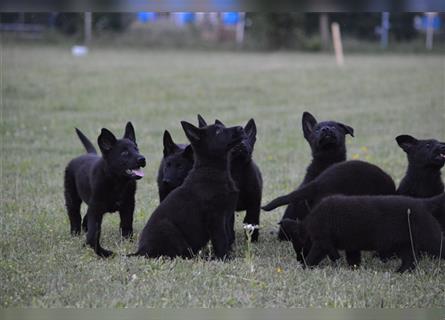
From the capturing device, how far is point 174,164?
7.66 meters

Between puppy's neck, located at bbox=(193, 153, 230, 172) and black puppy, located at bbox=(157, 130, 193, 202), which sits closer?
puppy's neck, located at bbox=(193, 153, 230, 172)

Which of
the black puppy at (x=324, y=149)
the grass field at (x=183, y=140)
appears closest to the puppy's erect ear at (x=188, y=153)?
the grass field at (x=183, y=140)

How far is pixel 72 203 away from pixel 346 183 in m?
2.74

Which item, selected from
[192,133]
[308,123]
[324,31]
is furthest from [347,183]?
[324,31]

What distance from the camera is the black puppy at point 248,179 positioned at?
7.70 meters

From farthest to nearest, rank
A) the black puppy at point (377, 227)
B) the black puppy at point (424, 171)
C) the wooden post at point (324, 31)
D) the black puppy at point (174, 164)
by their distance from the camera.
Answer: the wooden post at point (324, 31) < the black puppy at point (174, 164) < the black puppy at point (424, 171) < the black puppy at point (377, 227)

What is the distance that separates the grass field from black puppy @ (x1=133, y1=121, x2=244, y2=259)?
28 cm

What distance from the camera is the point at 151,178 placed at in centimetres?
1163

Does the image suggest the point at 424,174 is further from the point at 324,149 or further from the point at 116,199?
the point at 116,199

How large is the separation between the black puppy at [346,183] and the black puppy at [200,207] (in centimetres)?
60

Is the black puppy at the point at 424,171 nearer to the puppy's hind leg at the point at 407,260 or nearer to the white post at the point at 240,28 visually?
the puppy's hind leg at the point at 407,260

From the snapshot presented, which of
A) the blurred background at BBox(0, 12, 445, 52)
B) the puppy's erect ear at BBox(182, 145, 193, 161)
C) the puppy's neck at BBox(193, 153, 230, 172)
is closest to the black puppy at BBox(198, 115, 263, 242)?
the puppy's erect ear at BBox(182, 145, 193, 161)

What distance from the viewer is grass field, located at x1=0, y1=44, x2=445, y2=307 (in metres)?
5.52

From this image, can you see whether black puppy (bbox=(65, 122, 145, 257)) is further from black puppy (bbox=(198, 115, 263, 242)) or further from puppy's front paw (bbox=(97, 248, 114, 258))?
black puppy (bbox=(198, 115, 263, 242))
